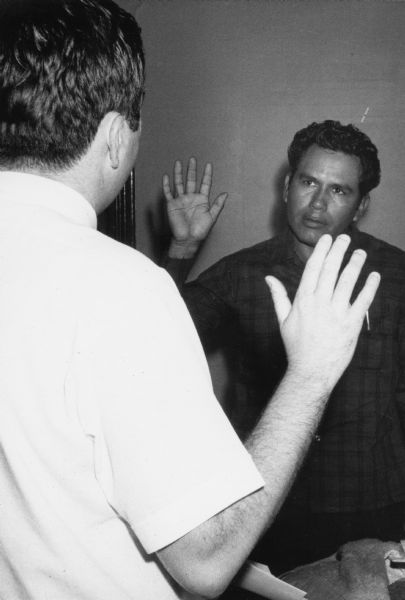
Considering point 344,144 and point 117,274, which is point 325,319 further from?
point 344,144

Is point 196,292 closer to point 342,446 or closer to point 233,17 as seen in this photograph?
point 342,446

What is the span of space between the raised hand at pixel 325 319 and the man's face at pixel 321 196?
1.26 m

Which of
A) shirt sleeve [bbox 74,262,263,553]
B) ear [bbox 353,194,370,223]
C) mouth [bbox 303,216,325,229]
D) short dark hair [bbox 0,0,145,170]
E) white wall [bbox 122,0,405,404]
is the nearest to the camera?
shirt sleeve [bbox 74,262,263,553]

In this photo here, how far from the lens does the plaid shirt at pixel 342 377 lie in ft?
5.82

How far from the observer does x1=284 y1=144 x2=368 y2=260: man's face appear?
1961 mm

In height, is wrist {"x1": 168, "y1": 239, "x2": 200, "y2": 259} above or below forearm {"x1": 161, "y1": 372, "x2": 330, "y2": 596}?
below

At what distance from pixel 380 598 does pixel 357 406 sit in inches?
32.9

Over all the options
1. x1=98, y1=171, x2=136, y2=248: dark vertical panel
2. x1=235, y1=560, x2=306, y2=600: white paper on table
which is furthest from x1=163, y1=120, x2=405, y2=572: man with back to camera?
x1=235, y1=560, x2=306, y2=600: white paper on table

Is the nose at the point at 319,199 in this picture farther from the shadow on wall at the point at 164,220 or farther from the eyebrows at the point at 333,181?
the shadow on wall at the point at 164,220

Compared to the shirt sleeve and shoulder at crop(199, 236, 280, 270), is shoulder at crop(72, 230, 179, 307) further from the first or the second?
shoulder at crop(199, 236, 280, 270)

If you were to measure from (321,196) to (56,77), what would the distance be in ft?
4.67

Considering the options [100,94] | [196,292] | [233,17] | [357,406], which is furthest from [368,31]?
[100,94]

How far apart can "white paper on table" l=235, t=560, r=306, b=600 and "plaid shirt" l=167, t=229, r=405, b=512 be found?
96 cm

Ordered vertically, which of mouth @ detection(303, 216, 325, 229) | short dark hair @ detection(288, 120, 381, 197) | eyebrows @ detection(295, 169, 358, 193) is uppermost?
short dark hair @ detection(288, 120, 381, 197)
